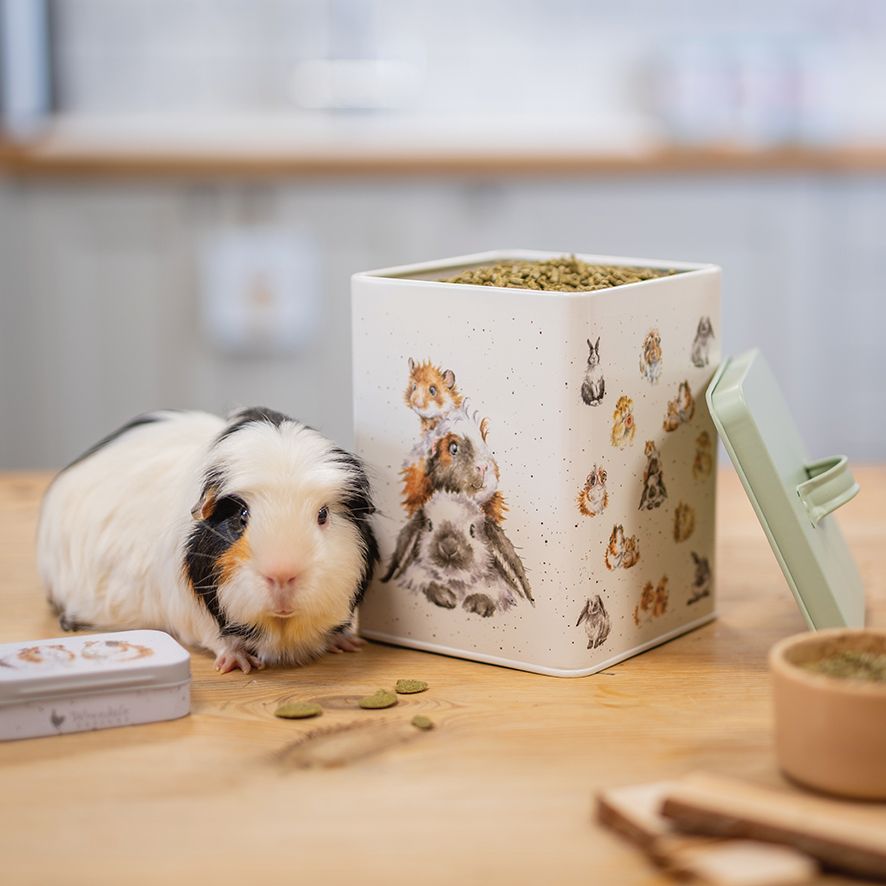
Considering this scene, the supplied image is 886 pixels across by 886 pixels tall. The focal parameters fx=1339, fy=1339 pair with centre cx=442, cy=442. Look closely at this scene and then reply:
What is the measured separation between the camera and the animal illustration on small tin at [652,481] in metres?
1.09

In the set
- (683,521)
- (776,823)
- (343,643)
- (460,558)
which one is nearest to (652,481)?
(683,521)

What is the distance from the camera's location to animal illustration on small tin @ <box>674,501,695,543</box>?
1137 millimetres

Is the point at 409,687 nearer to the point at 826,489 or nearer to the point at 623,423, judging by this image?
the point at 623,423

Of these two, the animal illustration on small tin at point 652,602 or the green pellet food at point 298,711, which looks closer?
the green pellet food at point 298,711

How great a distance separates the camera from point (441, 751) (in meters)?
0.88

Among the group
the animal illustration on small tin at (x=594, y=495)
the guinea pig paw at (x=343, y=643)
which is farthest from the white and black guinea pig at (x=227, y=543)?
the animal illustration on small tin at (x=594, y=495)

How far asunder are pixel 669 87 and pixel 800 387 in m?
0.73

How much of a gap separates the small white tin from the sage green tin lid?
1.43 feet

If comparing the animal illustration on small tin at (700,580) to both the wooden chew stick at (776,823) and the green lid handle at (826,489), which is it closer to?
the green lid handle at (826,489)

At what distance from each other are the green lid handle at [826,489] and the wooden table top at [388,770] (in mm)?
129

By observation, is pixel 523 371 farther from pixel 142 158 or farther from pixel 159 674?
pixel 142 158

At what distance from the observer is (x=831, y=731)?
2.56 ft

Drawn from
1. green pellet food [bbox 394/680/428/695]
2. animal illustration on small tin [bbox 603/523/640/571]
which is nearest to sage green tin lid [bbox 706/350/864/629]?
animal illustration on small tin [bbox 603/523/640/571]

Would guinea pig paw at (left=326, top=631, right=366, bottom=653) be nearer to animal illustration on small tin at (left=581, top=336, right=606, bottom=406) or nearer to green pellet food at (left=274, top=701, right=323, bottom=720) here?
green pellet food at (left=274, top=701, right=323, bottom=720)
